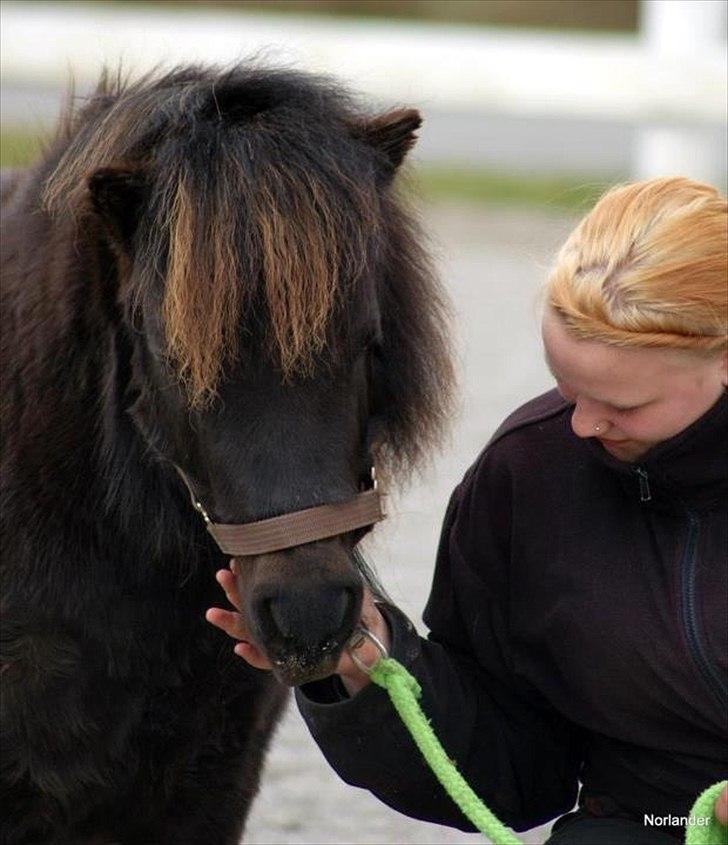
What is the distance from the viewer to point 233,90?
99.8 inches

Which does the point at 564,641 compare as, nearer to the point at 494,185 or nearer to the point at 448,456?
the point at 448,456

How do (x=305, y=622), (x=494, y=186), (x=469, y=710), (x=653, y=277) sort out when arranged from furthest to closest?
(x=494, y=186) < (x=469, y=710) < (x=653, y=277) < (x=305, y=622)

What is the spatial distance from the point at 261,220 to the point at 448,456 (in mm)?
3327

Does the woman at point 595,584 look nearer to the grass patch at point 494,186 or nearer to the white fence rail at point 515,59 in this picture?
the white fence rail at point 515,59

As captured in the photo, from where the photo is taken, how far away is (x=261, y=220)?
234cm

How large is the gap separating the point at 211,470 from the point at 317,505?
0.56 ft

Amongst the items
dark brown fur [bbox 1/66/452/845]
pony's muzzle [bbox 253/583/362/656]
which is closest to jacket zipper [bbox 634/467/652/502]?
dark brown fur [bbox 1/66/452/845]

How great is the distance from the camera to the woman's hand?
235 cm

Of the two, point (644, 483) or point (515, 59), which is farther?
point (515, 59)

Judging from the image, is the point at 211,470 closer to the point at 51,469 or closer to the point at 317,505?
the point at 317,505

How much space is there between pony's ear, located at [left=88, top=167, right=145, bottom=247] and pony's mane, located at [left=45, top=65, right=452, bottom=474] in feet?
0.05

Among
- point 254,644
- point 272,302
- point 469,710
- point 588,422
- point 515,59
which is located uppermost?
point 272,302

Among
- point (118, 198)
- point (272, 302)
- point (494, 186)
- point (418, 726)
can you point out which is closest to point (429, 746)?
point (418, 726)

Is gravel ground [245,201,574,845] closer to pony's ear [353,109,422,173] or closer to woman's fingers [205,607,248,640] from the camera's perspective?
pony's ear [353,109,422,173]
